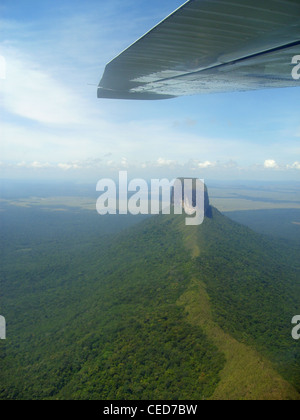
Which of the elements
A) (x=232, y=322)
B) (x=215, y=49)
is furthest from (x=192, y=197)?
(x=215, y=49)

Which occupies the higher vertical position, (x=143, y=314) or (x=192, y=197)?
(x=192, y=197)

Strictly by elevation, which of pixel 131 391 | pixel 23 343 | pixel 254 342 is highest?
pixel 254 342

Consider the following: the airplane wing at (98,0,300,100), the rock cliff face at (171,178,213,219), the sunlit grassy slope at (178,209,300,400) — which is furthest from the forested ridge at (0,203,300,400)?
the airplane wing at (98,0,300,100)

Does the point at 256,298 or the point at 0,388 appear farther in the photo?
the point at 256,298

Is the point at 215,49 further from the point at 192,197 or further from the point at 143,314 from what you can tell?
→ the point at 192,197

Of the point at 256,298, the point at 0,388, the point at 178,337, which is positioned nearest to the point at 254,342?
the point at 178,337

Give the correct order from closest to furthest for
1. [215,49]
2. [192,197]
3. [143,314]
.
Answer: [215,49]
[143,314]
[192,197]

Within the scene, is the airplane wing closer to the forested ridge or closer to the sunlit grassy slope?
the sunlit grassy slope

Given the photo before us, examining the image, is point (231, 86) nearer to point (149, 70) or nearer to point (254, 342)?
point (149, 70)
